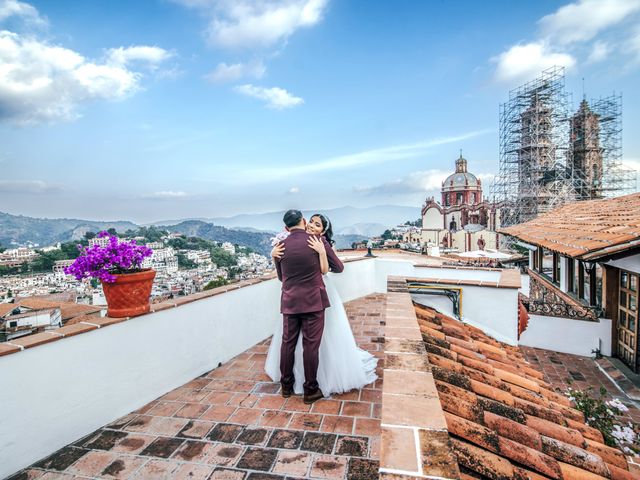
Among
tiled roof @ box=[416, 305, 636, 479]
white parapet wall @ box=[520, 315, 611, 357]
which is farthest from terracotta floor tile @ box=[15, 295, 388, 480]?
white parapet wall @ box=[520, 315, 611, 357]

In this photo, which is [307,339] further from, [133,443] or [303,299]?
A: [133,443]

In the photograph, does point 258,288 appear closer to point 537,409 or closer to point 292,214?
point 292,214

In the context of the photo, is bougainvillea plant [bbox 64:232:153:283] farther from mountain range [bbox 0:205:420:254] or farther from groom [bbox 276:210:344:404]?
groom [bbox 276:210:344:404]

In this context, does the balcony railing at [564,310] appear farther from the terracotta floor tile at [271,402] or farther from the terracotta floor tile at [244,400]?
the terracotta floor tile at [244,400]

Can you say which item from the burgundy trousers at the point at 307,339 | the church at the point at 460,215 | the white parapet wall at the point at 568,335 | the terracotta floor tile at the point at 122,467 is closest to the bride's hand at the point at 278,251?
the burgundy trousers at the point at 307,339

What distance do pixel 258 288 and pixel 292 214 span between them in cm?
176

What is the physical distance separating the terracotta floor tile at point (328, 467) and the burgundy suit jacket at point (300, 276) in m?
0.98

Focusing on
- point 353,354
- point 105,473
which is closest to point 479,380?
point 353,354

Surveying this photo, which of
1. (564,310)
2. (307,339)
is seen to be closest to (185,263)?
(564,310)

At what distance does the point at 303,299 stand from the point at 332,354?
0.59 meters

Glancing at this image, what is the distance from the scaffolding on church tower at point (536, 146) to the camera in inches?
1405

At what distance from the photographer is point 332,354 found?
111 inches

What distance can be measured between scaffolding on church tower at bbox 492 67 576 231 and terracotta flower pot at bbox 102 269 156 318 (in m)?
40.6

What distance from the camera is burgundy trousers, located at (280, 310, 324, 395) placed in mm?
2650
